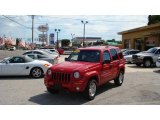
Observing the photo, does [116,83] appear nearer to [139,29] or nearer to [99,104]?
[99,104]

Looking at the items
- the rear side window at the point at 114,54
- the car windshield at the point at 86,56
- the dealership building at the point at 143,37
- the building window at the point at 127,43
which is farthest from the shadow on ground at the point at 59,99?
the building window at the point at 127,43

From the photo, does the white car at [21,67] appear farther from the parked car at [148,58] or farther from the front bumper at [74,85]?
the parked car at [148,58]

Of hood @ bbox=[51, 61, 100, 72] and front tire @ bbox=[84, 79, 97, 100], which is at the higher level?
hood @ bbox=[51, 61, 100, 72]

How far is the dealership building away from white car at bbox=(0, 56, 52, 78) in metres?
23.1

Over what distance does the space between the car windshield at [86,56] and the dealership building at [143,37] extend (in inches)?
1001

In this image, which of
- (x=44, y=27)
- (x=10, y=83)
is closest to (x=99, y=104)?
(x=10, y=83)

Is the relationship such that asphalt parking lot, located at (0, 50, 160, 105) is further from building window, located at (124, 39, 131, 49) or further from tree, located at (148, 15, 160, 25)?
tree, located at (148, 15, 160, 25)

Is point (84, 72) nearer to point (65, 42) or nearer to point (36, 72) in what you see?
point (36, 72)

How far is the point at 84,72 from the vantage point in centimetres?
819

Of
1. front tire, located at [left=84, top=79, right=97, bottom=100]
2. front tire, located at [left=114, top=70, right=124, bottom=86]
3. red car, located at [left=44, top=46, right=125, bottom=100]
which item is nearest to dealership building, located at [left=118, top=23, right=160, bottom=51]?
front tire, located at [left=114, top=70, right=124, bottom=86]

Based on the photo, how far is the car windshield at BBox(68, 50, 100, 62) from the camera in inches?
368

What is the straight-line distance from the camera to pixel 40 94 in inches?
369

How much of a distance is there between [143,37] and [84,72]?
107 feet

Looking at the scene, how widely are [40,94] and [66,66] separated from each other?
1638mm
